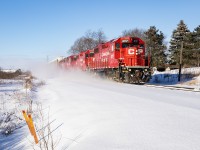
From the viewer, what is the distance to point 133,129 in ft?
16.1

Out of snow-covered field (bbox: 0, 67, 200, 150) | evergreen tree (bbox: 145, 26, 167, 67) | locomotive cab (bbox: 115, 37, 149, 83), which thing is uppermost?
evergreen tree (bbox: 145, 26, 167, 67)

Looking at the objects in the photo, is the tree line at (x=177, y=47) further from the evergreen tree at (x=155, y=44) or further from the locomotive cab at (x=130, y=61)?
the locomotive cab at (x=130, y=61)

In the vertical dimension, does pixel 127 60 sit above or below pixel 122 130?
above

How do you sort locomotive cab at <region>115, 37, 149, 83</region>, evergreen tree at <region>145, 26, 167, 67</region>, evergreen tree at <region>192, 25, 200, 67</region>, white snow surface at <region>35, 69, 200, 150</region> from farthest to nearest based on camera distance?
evergreen tree at <region>145, 26, 167, 67</region>, evergreen tree at <region>192, 25, 200, 67</region>, locomotive cab at <region>115, 37, 149, 83</region>, white snow surface at <region>35, 69, 200, 150</region>

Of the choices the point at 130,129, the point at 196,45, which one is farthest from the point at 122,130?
the point at 196,45

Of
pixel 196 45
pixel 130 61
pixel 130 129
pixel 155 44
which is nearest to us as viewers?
pixel 130 129

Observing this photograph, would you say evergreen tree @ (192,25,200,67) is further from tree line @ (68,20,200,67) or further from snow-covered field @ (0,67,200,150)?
snow-covered field @ (0,67,200,150)

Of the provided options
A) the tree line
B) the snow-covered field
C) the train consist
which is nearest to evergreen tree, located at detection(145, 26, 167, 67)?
the tree line

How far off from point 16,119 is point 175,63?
146 feet

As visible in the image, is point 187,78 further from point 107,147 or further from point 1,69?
point 1,69

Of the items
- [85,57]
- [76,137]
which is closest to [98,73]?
[85,57]

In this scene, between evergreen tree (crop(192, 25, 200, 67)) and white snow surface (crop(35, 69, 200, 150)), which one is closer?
white snow surface (crop(35, 69, 200, 150))

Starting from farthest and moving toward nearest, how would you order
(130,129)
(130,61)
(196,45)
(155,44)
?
1. (155,44)
2. (196,45)
3. (130,61)
4. (130,129)

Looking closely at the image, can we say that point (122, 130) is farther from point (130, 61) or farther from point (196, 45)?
point (196, 45)
